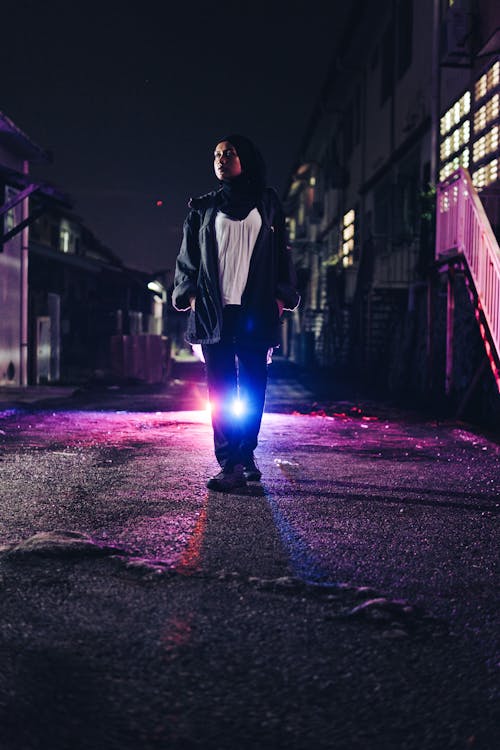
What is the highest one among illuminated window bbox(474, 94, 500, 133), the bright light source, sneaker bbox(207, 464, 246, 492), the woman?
illuminated window bbox(474, 94, 500, 133)

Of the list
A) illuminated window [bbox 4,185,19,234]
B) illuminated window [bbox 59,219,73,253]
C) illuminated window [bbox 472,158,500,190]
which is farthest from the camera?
illuminated window [bbox 59,219,73,253]

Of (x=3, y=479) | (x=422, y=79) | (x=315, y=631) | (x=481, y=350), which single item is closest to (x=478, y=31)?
(x=422, y=79)

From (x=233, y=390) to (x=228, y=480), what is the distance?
0.56 meters

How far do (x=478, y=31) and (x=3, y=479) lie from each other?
1206 centimetres

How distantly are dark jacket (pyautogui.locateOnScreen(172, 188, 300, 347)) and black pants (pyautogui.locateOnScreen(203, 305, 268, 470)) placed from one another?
2.8 inches

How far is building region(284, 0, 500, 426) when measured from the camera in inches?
515

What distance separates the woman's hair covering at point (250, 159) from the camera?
4.92 meters

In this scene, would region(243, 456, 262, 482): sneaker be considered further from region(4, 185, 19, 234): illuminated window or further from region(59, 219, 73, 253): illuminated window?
region(59, 219, 73, 253): illuminated window

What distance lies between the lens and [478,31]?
539 inches

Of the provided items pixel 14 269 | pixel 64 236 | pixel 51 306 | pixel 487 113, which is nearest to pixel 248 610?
pixel 487 113

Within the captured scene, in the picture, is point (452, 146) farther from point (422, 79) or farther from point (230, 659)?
point (230, 659)

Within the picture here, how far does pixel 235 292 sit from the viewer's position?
4914 millimetres

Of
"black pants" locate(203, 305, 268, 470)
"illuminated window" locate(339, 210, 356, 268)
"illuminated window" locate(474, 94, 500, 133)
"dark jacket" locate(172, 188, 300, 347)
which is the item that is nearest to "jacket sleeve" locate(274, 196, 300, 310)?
"dark jacket" locate(172, 188, 300, 347)

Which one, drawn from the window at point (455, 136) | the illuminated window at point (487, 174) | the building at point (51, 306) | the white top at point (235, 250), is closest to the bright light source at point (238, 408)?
the white top at point (235, 250)
